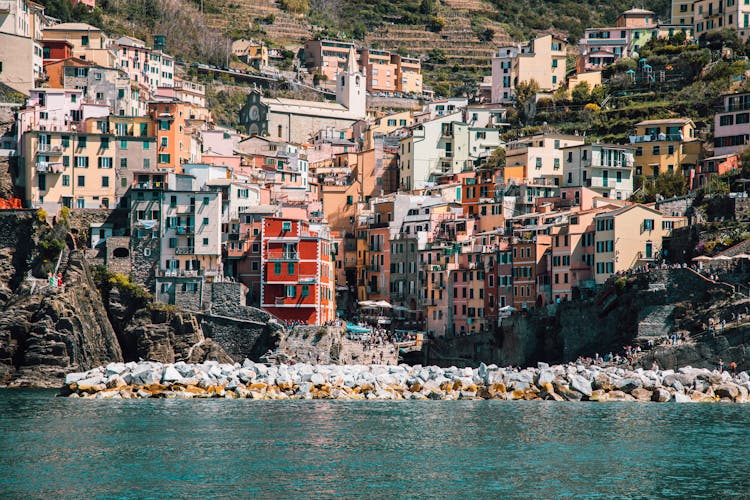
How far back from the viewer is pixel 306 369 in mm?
84438

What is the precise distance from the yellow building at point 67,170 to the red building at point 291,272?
40.7 ft

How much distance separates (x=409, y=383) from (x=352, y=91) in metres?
73.2

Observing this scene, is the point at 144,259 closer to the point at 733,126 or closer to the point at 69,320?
the point at 69,320

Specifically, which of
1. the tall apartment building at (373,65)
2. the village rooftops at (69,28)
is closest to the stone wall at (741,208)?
the village rooftops at (69,28)

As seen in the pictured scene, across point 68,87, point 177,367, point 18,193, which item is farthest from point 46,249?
point 68,87

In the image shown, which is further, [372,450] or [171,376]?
[171,376]

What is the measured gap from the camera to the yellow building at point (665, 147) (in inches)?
4291

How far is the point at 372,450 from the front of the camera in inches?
2207

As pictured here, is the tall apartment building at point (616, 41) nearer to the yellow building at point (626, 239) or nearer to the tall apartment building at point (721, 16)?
the tall apartment building at point (721, 16)

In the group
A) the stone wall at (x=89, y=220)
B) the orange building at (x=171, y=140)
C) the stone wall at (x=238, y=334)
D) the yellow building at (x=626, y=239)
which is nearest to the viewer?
the yellow building at (x=626, y=239)

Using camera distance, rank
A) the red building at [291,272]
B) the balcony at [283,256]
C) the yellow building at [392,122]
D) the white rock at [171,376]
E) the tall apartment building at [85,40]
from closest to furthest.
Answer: the white rock at [171,376] → the red building at [291,272] → the balcony at [283,256] → the tall apartment building at [85,40] → the yellow building at [392,122]

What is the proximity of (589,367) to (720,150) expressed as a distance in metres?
31.4

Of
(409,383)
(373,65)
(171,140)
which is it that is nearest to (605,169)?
(409,383)

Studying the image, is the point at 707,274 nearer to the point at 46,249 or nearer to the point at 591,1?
the point at 46,249
